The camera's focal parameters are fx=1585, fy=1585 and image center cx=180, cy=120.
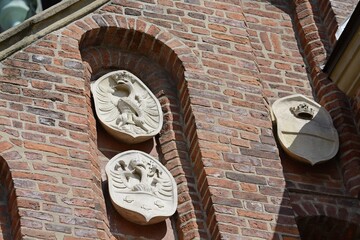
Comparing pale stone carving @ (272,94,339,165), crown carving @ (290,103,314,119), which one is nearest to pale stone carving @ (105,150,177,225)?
pale stone carving @ (272,94,339,165)

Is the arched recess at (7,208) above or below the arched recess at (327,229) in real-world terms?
above

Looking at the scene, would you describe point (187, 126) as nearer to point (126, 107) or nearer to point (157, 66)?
point (126, 107)

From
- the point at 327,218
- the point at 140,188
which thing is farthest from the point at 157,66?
the point at 327,218

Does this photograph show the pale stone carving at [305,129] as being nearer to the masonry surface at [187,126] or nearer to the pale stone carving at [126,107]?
the masonry surface at [187,126]

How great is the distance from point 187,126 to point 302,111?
110 centimetres

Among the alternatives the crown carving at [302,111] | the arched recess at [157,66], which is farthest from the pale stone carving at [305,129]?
the arched recess at [157,66]

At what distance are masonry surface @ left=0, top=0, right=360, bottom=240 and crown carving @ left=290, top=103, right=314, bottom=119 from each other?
235 millimetres

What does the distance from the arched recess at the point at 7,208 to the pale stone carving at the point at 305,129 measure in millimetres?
2466

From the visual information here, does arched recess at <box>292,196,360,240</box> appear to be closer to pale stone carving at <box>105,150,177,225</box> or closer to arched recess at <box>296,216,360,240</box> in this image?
arched recess at <box>296,216,360,240</box>

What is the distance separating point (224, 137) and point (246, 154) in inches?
8.6

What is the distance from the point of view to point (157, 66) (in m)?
12.8

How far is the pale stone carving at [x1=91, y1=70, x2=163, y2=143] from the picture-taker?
1210 centimetres

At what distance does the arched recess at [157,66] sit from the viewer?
1222 cm

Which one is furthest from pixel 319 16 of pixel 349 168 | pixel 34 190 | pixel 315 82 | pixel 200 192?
pixel 34 190
